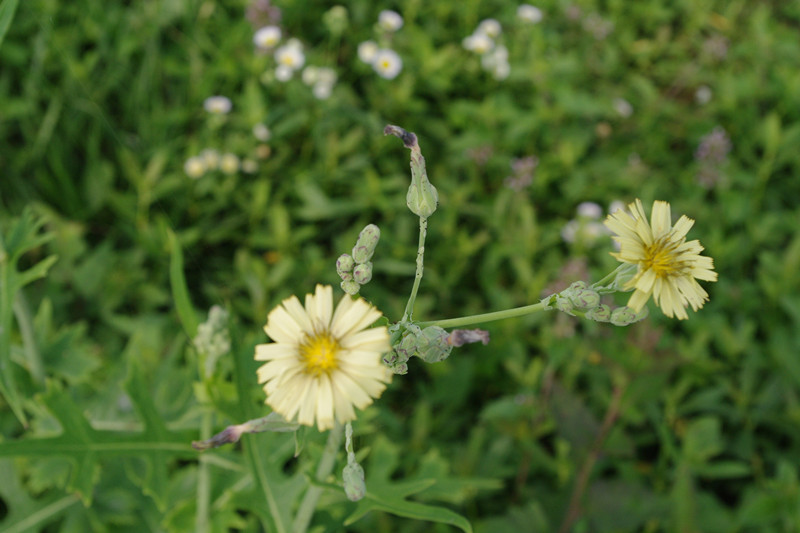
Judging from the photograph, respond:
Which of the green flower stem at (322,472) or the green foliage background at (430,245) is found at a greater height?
the green foliage background at (430,245)

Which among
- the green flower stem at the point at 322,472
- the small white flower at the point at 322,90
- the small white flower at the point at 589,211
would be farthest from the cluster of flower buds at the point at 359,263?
the small white flower at the point at 322,90

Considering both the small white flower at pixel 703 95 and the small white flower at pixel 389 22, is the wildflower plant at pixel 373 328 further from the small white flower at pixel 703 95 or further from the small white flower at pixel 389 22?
the small white flower at pixel 703 95

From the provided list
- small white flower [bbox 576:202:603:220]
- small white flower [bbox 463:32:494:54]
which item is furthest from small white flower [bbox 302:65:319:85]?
small white flower [bbox 576:202:603:220]

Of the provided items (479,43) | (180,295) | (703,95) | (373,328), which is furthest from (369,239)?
(703,95)

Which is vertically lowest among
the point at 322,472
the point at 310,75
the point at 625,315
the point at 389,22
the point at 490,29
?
the point at 322,472

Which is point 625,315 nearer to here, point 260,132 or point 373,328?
point 373,328

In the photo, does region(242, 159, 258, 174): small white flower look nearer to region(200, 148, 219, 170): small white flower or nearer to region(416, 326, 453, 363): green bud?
region(200, 148, 219, 170): small white flower
